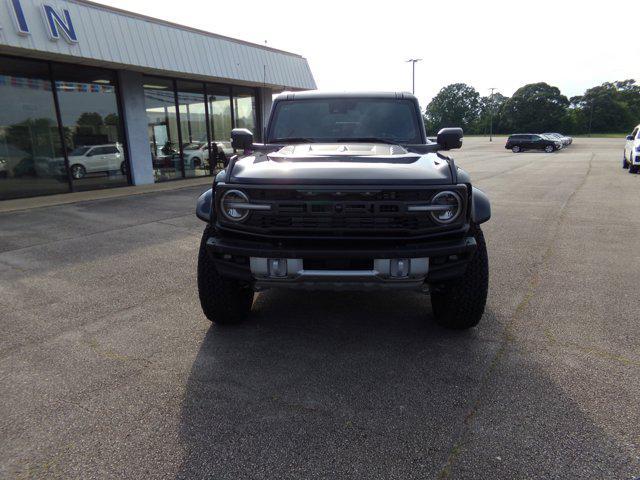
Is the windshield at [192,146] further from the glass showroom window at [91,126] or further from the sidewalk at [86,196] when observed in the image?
the glass showroom window at [91,126]

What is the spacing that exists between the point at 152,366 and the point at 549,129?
98.1m

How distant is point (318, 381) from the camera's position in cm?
264

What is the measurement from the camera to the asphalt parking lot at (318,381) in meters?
2.01

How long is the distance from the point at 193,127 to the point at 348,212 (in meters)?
13.7

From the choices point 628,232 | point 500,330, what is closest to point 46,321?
point 500,330

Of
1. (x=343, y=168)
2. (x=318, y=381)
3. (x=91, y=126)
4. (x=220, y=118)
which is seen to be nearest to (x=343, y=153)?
(x=343, y=168)

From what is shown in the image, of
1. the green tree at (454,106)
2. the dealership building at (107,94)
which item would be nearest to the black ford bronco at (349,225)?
the dealership building at (107,94)

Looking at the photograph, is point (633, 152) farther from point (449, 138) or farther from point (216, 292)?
point (216, 292)

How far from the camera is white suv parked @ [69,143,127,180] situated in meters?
11.8

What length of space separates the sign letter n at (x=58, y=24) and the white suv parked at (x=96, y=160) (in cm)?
314

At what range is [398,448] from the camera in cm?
207

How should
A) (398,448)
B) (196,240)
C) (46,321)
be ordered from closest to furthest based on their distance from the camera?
(398,448)
(46,321)
(196,240)

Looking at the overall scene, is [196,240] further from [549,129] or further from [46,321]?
[549,129]

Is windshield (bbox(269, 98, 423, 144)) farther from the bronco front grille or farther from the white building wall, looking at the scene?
the white building wall
